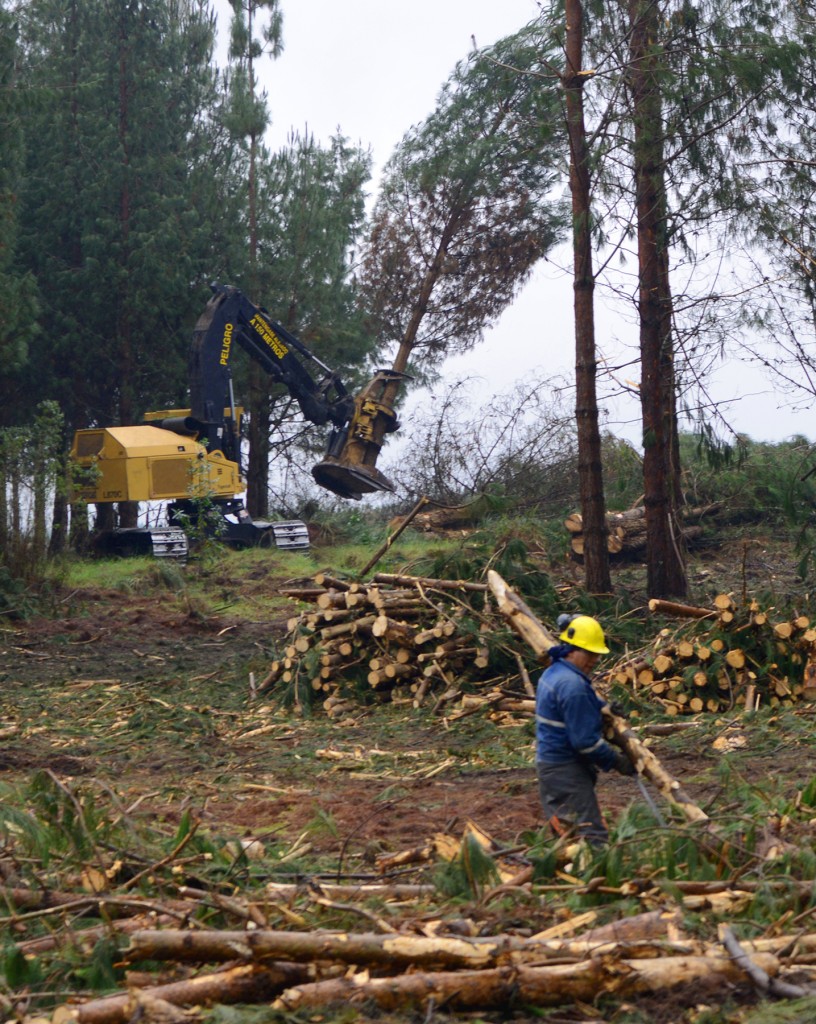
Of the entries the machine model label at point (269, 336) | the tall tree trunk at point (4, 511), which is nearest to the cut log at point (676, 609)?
the tall tree trunk at point (4, 511)

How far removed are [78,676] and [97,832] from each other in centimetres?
705

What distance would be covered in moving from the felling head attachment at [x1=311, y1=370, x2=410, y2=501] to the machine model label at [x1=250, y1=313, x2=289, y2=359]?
5.92 ft

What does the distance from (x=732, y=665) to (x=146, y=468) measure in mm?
12713

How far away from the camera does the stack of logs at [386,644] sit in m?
10.2

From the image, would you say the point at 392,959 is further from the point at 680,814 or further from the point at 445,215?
the point at 445,215

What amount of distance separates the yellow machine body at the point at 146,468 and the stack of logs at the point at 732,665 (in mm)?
11397

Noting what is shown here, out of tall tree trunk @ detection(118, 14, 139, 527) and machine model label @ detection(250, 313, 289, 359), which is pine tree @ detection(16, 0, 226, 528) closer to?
tall tree trunk @ detection(118, 14, 139, 527)

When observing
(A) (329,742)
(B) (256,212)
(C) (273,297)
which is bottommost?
(A) (329,742)

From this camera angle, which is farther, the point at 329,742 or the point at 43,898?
the point at 329,742

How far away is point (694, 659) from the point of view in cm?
936

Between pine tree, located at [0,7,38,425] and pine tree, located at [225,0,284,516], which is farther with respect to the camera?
pine tree, located at [225,0,284,516]

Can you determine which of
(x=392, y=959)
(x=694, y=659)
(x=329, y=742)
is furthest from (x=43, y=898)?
(x=694, y=659)

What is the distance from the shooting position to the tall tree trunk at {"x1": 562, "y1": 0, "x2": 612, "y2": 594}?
12031mm

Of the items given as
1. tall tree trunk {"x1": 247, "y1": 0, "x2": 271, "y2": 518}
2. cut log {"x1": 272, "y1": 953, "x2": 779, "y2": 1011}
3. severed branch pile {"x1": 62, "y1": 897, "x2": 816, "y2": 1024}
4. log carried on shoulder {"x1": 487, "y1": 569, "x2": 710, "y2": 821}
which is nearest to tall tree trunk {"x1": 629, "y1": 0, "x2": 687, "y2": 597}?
log carried on shoulder {"x1": 487, "y1": 569, "x2": 710, "y2": 821}
